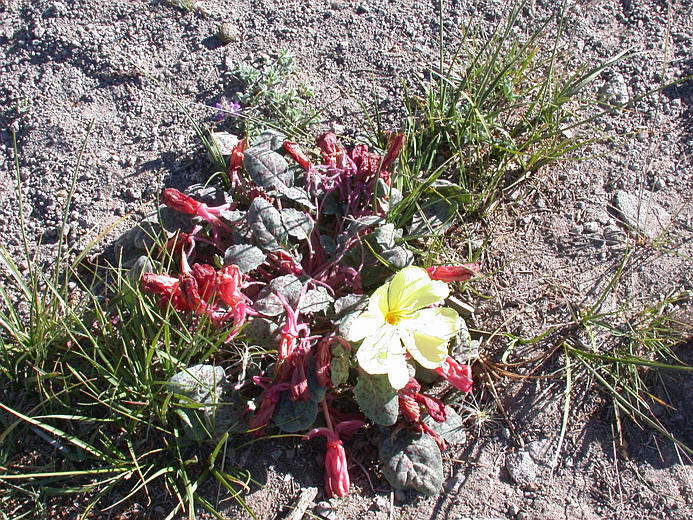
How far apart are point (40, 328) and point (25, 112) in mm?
1207

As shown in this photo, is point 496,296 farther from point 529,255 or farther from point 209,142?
point 209,142

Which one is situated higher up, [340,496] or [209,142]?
[209,142]

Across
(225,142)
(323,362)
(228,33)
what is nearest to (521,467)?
(323,362)

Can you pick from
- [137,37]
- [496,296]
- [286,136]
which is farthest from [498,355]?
[137,37]

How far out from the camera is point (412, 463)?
2062 mm

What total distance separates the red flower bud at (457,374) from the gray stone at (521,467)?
15.3 inches

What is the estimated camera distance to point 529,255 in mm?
2584

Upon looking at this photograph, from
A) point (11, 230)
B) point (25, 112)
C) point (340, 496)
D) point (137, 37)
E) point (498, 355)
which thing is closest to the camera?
point (340, 496)

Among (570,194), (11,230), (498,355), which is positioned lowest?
(11,230)

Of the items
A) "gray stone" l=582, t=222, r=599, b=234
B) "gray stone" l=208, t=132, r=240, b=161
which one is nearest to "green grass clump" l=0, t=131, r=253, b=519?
"gray stone" l=208, t=132, r=240, b=161

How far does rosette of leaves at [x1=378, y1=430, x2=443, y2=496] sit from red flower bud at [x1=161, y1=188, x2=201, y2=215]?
1.07 metres

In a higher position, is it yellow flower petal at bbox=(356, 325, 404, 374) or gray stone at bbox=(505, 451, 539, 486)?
yellow flower petal at bbox=(356, 325, 404, 374)

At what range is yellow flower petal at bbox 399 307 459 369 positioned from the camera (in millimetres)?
1879

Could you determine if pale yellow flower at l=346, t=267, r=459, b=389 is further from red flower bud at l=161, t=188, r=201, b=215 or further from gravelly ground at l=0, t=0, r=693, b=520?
red flower bud at l=161, t=188, r=201, b=215
